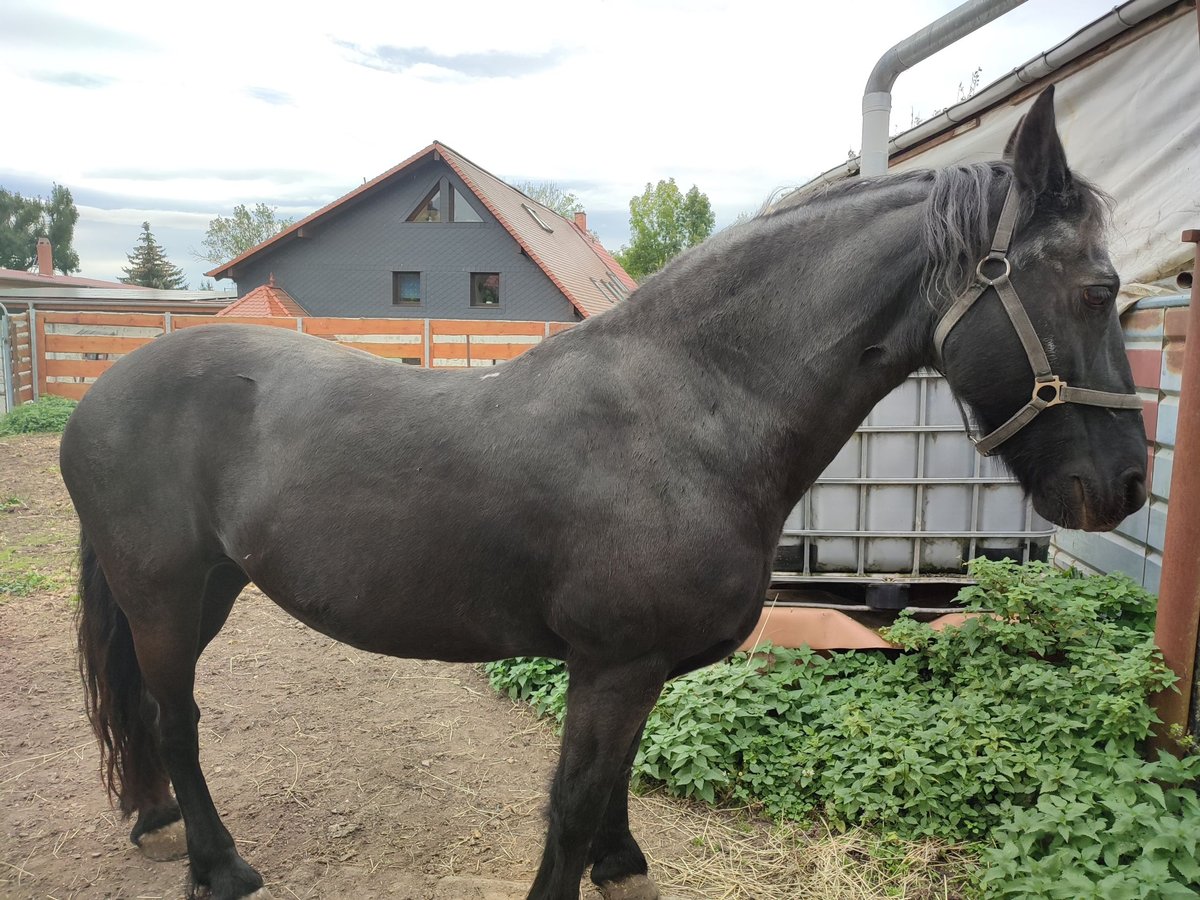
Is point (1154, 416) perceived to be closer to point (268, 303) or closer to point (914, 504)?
point (914, 504)

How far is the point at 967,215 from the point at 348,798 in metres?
3.25

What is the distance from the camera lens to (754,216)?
2.14 meters

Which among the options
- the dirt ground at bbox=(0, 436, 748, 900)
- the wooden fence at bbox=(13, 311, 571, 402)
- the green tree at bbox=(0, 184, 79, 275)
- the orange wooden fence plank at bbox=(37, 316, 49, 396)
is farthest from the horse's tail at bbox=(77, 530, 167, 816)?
the green tree at bbox=(0, 184, 79, 275)

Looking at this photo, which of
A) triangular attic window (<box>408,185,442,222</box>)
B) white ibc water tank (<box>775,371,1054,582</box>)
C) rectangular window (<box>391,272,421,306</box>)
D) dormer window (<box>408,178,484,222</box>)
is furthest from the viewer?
rectangular window (<box>391,272,421,306</box>)

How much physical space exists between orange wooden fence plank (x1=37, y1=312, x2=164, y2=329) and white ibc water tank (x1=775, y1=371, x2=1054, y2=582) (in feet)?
44.8

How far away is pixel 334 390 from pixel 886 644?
9.48 feet

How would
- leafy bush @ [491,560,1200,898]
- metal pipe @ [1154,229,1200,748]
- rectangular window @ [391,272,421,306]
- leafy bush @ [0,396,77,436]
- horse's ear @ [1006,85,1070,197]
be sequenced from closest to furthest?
horse's ear @ [1006,85,1070,197] → leafy bush @ [491,560,1200,898] → metal pipe @ [1154,229,1200,748] → leafy bush @ [0,396,77,436] → rectangular window @ [391,272,421,306]

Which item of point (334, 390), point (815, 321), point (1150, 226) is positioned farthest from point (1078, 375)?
point (1150, 226)

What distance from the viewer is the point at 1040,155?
1.73 m

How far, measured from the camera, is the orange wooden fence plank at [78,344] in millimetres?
13578

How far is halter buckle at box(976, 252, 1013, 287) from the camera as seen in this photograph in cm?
175

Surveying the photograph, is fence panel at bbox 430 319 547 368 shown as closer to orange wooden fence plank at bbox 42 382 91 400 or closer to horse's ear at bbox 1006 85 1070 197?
orange wooden fence plank at bbox 42 382 91 400

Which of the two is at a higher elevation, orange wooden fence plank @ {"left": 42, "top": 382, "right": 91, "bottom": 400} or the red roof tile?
the red roof tile

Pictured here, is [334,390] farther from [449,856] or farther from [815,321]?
[449,856]
